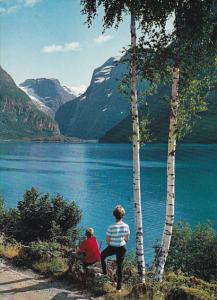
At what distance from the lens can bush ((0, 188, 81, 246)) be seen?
128ft

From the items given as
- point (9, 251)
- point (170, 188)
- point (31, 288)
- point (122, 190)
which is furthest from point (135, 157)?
point (122, 190)

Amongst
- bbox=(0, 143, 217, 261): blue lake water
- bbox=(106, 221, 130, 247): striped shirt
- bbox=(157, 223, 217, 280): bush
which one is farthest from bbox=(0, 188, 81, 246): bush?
bbox=(106, 221, 130, 247): striped shirt

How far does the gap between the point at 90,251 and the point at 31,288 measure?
2677mm

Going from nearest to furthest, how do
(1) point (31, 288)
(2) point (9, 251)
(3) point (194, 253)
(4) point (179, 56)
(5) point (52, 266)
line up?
(1) point (31, 288), (5) point (52, 266), (4) point (179, 56), (2) point (9, 251), (3) point (194, 253)

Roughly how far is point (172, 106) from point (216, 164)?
182547mm

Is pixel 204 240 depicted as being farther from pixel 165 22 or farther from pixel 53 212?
pixel 165 22

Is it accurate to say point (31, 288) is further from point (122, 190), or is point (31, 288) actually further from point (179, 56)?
point (122, 190)

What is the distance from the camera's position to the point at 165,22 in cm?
1905

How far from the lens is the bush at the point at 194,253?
143ft

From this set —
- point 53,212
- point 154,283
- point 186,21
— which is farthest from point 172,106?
point 53,212

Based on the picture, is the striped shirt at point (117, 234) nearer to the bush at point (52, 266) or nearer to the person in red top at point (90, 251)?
the person in red top at point (90, 251)

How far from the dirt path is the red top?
1207 millimetres

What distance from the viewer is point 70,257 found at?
18.3 metres

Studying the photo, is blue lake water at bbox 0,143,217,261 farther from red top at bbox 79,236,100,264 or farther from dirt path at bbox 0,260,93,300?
red top at bbox 79,236,100,264
